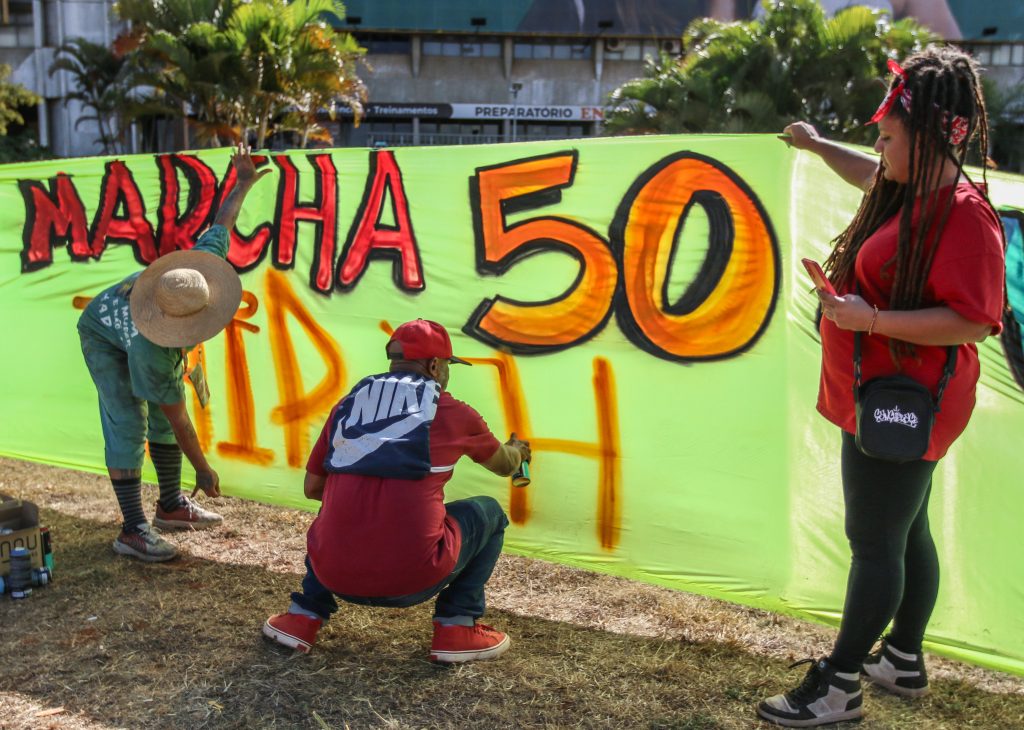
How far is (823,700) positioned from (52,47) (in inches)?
1443

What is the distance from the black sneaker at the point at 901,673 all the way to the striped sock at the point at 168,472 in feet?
9.72

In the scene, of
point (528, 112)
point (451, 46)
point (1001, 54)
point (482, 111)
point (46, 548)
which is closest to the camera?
point (46, 548)

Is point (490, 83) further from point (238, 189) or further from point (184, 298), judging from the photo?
point (184, 298)

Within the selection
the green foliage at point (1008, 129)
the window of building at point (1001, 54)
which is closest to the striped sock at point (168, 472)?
the green foliage at point (1008, 129)

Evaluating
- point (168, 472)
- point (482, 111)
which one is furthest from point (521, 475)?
point (482, 111)

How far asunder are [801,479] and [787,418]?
0.21 metres

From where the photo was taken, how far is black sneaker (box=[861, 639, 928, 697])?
8.56 feet

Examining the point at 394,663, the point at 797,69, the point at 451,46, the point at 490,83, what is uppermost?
the point at 451,46

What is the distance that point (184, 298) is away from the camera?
323 cm

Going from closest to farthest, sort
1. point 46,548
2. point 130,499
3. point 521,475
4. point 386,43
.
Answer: point 521,475, point 46,548, point 130,499, point 386,43

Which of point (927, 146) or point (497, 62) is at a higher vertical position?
point (497, 62)

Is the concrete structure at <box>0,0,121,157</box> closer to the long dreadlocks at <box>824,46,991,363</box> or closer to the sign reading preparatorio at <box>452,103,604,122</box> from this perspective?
the sign reading preparatorio at <box>452,103,604,122</box>

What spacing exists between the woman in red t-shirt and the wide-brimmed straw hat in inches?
87.0

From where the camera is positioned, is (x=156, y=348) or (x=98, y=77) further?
(x=98, y=77)
